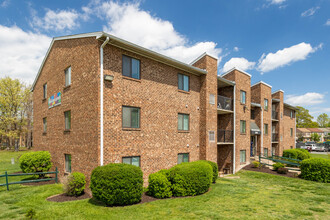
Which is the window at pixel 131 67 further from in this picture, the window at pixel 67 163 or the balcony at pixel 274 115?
the balcony at pixel 274 115

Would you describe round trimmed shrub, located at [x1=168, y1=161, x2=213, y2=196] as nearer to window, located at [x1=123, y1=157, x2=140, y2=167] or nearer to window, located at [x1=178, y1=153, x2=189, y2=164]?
window, located at [x1=123, y1=157, x2=140, y2=167]

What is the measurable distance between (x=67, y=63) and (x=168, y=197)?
10.3 metres

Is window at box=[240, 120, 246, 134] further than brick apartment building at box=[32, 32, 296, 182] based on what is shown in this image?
Yes

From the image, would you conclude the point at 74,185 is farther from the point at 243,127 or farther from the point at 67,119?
the point at 243,127

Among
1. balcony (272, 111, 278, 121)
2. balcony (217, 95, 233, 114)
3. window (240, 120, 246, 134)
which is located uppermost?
balcony (217, 95, 233, 114)

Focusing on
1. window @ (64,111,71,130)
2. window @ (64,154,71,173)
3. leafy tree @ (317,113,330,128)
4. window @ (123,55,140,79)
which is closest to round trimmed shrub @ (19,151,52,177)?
window @ (64,154,71,173)

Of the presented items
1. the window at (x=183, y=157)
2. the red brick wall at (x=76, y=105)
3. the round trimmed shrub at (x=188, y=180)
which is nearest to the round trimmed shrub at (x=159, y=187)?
the round trimmed shrub at (x=188, y=180)

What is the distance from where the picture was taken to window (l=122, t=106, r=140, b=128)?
1095 cm

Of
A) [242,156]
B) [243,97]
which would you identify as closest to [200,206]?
[242,156]

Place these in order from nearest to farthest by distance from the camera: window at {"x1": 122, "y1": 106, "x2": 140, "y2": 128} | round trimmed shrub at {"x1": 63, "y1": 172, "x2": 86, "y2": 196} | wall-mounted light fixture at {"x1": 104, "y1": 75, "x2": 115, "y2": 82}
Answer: round trimmed shrub at {"x1": 63, "y1": 172, "x2": 86, "y2": 196}, wall-mounted light fixture at {"x1": 104, "y1": 75, "x2": 115, "y2": 82}, window at {"x1": 122, "y1": 106, "x2": 140, "y2": 128}

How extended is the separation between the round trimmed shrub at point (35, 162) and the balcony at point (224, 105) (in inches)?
526

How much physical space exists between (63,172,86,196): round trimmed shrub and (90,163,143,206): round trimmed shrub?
141 cm

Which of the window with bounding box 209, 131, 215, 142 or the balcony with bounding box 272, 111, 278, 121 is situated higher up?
the balcony with bounding box 272, 111, 278, 121

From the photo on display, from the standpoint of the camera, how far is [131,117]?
1123 centimetres
